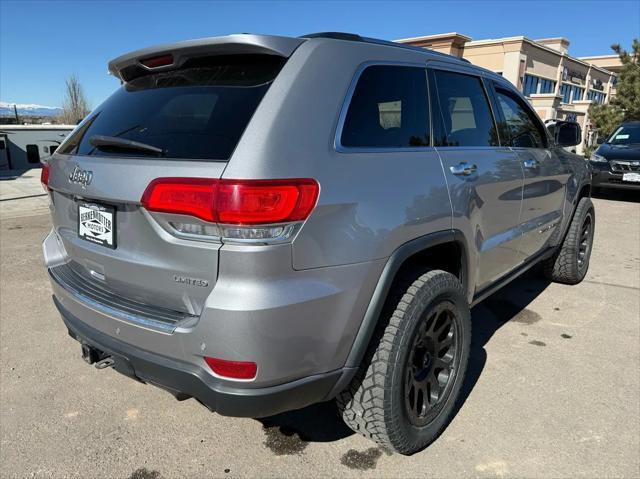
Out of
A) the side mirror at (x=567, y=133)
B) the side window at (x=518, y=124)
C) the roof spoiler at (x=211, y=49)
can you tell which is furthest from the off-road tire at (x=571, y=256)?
the roof spoiler at (x=211, y=49)

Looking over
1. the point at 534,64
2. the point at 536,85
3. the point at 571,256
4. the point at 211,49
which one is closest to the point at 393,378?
the point at 211,49

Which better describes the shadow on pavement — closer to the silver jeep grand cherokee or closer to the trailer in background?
the silver jeep grand cherokee

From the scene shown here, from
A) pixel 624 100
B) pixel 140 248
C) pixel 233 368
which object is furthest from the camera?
pixel 624 100

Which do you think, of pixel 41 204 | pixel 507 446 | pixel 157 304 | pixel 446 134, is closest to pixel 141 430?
pixel 157 304

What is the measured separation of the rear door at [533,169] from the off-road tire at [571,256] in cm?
55

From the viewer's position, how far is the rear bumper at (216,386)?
1.75 meters

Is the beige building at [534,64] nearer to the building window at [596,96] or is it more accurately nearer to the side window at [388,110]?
the building window at [596,96]

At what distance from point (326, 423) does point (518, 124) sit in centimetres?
241

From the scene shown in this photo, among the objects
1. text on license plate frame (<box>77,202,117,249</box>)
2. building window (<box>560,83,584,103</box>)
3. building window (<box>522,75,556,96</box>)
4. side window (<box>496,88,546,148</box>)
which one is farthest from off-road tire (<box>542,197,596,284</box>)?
building window (<box>560,83,584,103</box>)

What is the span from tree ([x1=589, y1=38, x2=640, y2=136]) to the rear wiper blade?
2153cm

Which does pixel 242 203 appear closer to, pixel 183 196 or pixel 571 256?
pixel 183 196

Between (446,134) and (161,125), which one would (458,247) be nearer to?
(446,134)

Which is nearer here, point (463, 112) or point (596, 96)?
point (463, 112)

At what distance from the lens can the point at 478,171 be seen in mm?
2656
